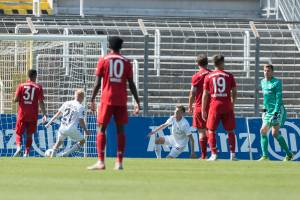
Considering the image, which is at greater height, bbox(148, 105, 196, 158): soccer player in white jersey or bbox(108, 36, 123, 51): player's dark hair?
bbox(108, 36, 123, 51): player's dark hair

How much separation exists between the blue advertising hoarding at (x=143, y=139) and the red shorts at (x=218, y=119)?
19.7ft

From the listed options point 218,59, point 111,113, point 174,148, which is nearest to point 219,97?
point 218,59

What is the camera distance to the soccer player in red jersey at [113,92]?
17734 mm

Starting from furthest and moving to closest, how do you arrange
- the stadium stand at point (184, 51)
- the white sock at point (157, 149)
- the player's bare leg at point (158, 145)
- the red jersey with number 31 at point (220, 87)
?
the stadium stand at point (184, 51)
the white sock at point (157, 149)
the player's bare leg at point (158, 145)
the red jersey with number 31 at point (220, 87)

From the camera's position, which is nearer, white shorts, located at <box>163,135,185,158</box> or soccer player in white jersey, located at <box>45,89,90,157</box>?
soccer player in white jersey, located at <box>45,89,90,157</box>

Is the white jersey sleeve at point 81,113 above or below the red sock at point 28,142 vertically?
above

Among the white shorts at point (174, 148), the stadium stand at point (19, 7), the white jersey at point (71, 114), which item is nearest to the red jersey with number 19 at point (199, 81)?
the white jersey at point (71, 114)

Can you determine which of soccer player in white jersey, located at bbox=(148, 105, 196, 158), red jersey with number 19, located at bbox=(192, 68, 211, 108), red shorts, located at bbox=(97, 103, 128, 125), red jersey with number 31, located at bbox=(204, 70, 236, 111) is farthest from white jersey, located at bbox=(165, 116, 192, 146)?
red shorts, located at bbox=(97, 103, 128, 125)

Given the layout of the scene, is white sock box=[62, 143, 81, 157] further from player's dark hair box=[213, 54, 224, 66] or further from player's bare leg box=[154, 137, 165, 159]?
player's dark hair box=[213, 54, 224, 66]

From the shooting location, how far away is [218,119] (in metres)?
22.5

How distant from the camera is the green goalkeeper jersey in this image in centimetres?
2467

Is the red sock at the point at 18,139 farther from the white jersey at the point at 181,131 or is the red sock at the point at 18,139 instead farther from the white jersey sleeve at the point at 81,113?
the white jersey at the point at 181,131

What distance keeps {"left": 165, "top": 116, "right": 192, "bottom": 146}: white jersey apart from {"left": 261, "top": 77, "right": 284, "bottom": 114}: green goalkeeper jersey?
11.1 feet

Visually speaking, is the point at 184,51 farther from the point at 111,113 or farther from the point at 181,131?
the point at 111,113
